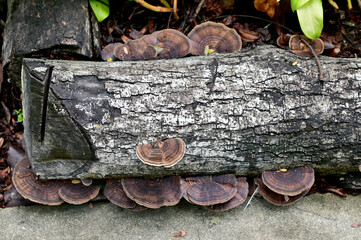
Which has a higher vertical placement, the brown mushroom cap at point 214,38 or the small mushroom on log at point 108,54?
the brown mushroom cap at point 214,38

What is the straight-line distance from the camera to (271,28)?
3881 mm

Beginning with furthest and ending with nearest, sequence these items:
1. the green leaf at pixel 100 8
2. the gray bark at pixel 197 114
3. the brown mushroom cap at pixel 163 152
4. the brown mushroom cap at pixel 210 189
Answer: the green leaf at pixel 100 8 < the brown mushroom cap at pixel 210 189 < the gray bark at pixel 197 114 < the brown mushroom cap at pixel 163 152

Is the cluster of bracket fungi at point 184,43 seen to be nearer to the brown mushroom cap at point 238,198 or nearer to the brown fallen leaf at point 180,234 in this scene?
the brown mushroom cap at point 238,198

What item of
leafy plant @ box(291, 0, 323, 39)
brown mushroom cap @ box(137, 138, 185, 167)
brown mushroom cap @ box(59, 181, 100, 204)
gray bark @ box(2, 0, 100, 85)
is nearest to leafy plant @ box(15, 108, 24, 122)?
gray bark @ box(2, 0, 100, 85)

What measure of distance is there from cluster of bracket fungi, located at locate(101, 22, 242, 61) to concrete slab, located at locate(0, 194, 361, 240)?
1513 mm

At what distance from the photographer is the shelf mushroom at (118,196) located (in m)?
3.07

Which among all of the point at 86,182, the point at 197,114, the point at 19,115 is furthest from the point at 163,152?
the point at 19,115

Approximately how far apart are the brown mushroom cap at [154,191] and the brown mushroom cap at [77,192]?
12.9 inches

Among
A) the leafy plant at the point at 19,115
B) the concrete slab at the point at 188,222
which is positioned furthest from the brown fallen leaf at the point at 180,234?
the leafy plant at the point at 19,115

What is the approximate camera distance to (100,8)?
372 cm

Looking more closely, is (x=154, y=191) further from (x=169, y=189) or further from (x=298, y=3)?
(x=298, y=3)

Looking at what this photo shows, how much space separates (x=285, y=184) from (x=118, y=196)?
1.51 m

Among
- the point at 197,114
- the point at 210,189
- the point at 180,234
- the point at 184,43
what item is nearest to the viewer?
the point at 197,114

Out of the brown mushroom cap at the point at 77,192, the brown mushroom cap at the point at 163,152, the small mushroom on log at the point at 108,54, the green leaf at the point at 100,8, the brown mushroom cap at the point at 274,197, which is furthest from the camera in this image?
the green leaf at the point at 100,8
